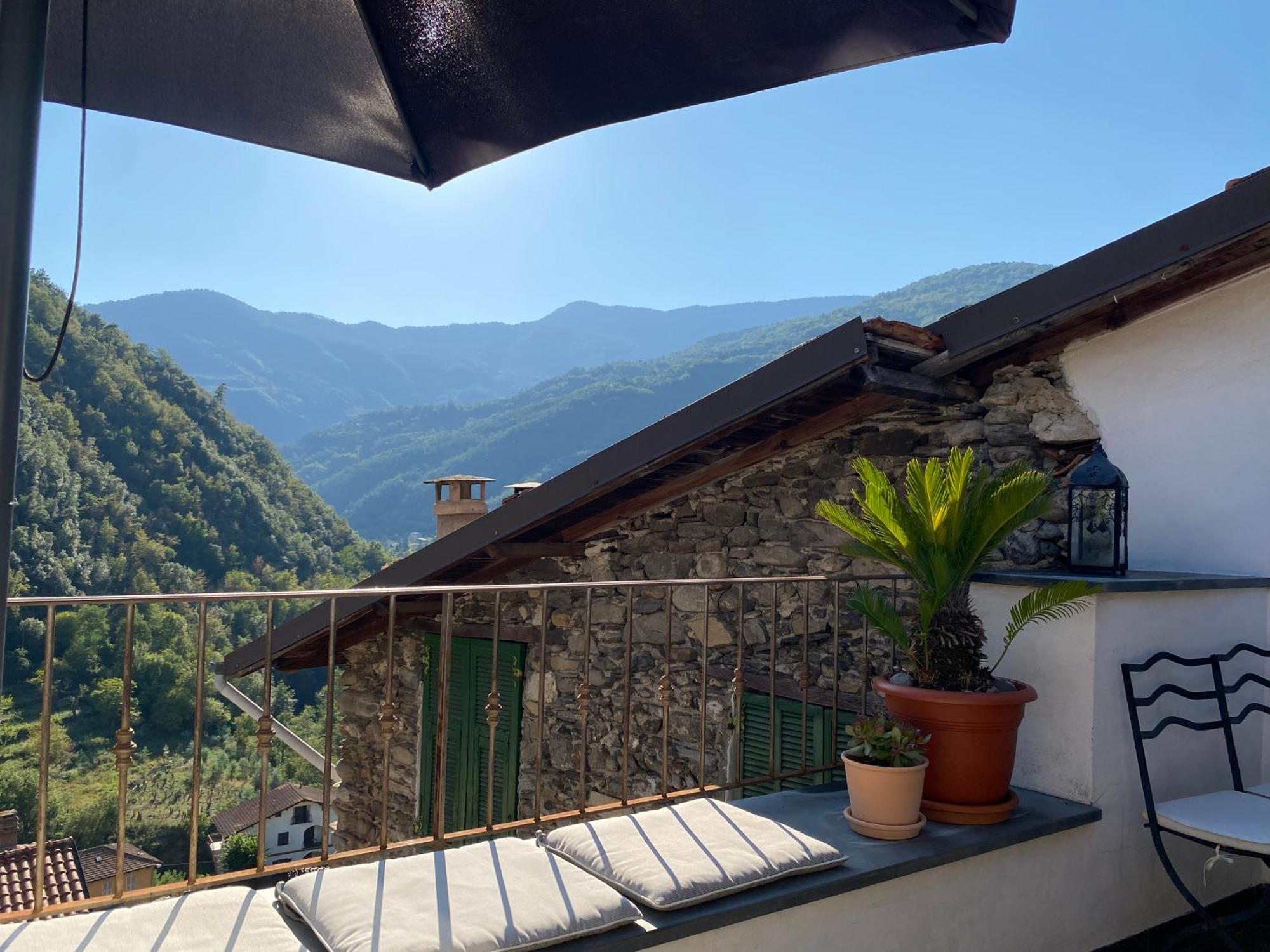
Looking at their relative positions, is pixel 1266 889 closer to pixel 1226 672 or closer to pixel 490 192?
pixel 1226 672

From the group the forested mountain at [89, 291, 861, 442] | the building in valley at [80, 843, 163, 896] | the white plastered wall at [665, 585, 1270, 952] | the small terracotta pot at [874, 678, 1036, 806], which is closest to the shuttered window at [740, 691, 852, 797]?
the white plastered wall at [665, 585, 1270, 952]

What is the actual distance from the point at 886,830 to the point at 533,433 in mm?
68728

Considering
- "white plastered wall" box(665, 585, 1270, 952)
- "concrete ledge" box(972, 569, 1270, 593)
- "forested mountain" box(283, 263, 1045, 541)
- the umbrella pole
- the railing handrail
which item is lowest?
"white plastered wall" box(665, 585, 1270, 952)

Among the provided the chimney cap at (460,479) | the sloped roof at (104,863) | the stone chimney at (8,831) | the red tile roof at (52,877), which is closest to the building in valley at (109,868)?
the sloped roof at (104,863)

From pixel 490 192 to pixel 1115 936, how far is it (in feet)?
10.3

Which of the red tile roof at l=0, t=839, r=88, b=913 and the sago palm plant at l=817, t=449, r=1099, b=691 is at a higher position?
the sago palm plant at l=817, t=449, r=1099, b=691

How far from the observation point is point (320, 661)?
709cm

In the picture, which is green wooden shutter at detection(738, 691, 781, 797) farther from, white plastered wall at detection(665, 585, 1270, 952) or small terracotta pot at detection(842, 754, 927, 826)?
small terracotta pot at detection(842, 754, 927, 826)

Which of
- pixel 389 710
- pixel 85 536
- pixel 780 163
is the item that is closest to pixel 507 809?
pixel 389 710

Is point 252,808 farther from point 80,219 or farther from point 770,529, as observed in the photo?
point 80,219

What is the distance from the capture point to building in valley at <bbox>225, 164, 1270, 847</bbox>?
11.1 feet

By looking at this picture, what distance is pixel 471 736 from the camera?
6.09 meters

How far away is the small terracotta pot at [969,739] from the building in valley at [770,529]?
1.60 ft

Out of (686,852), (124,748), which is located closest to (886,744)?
(686,852)
